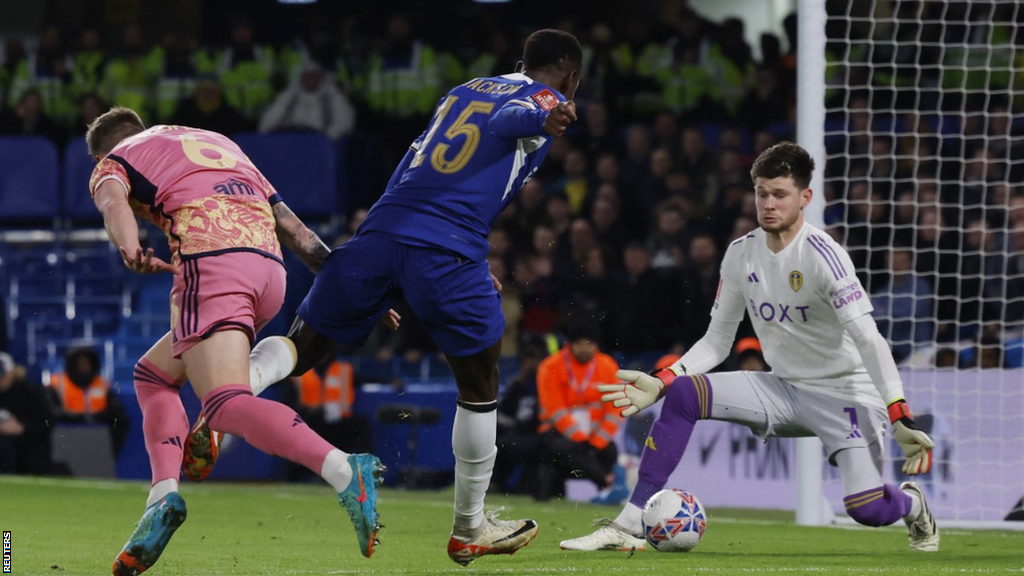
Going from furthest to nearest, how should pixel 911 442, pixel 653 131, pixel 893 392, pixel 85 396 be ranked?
pixel 653 131
pixel 85 396
pixel 893 392
pixel 911 442

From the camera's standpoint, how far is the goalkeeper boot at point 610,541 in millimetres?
6258

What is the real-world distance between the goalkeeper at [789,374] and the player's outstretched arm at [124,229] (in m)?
2.21

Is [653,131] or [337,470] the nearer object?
[337,470]

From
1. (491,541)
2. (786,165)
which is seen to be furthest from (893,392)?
(491,541)

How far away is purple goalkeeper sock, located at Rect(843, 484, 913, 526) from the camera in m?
6.35

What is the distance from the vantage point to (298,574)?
539 centimetres

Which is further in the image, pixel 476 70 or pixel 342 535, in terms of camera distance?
pixel 476 70

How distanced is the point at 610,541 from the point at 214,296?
83.0 inches

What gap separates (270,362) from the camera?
5355 millimetres

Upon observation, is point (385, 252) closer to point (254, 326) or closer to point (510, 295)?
point (254, 326)

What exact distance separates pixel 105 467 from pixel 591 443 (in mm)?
4073

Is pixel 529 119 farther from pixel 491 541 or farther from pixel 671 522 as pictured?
pixel 671 522

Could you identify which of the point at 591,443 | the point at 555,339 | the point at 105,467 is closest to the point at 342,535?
the point at 591,443

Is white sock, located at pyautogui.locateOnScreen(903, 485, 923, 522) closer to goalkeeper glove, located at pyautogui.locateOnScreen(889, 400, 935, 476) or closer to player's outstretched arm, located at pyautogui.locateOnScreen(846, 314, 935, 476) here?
player's outstretched arm, located at pyautogui.locateOnScreen(846, 314, 935, 476)
